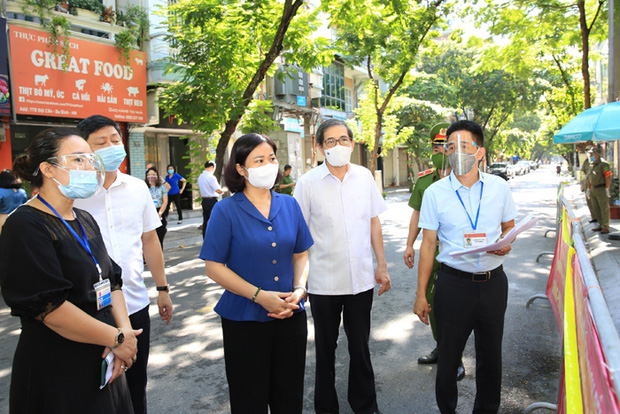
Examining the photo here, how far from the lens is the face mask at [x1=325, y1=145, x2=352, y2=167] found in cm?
324

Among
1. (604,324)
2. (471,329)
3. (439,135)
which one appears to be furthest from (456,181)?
(604,324)

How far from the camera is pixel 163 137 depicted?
57.3 feet

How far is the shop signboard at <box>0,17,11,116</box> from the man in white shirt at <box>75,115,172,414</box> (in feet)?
31.5

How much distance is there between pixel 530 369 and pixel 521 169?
190 ft

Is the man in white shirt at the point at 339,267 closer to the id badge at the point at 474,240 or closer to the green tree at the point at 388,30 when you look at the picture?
the id badge at the point at 474,240

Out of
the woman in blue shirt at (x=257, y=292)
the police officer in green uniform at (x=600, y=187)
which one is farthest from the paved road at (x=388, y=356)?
the police officer in green uniform at (x=600, y=187)

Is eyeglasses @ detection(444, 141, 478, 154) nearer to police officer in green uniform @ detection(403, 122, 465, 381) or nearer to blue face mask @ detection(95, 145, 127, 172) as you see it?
police officer in green uniform @ detection(403, 122, 465, 381)

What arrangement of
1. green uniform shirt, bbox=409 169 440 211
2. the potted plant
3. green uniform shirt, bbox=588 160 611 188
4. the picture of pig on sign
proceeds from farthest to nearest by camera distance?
the potted plant < the picture of pig on sign < green uniform shirt, bbox=588 160 611 188 < green uniform shirt, bbox=409 169 440 211

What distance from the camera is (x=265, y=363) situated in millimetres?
2445

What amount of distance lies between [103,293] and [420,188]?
266cm

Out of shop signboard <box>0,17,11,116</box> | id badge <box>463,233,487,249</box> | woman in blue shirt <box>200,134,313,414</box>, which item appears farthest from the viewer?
shop signboard <box>0,17,11,116</box>

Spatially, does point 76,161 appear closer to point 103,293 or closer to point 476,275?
point 103,293

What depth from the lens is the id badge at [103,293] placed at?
202 centimetres

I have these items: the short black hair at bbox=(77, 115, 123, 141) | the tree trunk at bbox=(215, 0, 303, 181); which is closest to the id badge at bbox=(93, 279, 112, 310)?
the short black hair at bbox=(77, 115, 123, 141)
